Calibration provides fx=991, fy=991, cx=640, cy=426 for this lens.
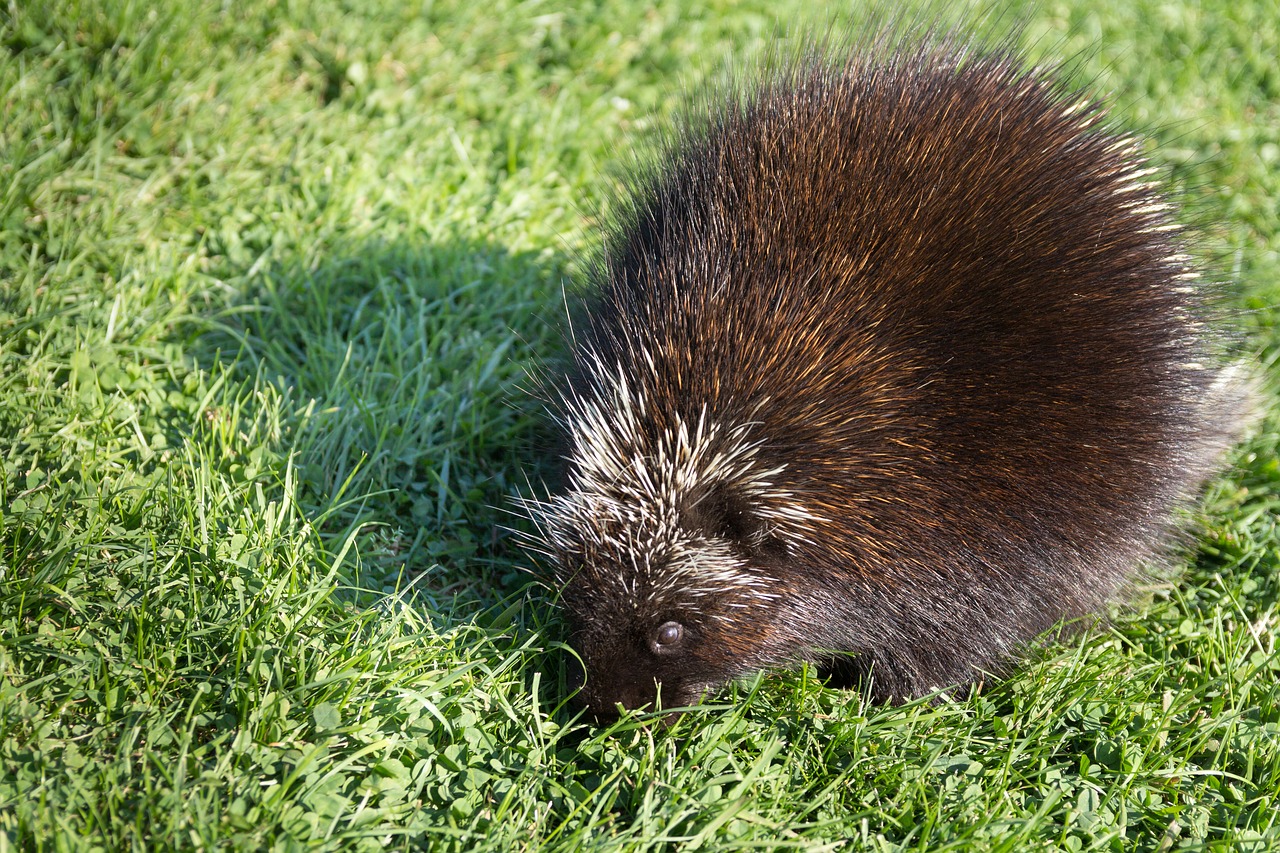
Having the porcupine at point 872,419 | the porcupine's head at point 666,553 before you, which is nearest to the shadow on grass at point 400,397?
the porcupine's head at point 666,553

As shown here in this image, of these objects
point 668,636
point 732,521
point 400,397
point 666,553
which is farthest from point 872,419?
point 400,397

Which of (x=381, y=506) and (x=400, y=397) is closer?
(x=381, y=506)

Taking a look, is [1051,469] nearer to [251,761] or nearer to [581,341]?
[581,341]

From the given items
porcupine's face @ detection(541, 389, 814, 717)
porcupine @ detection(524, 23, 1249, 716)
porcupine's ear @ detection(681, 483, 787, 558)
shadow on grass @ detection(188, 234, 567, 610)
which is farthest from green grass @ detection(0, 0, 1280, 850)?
porcupine's ear @ detection(681, 483, 787, 558)

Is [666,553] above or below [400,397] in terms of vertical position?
above

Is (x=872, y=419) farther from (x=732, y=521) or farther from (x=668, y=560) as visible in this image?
(x=668, y=560)

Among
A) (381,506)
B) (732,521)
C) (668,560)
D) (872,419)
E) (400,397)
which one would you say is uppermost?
(872,419)

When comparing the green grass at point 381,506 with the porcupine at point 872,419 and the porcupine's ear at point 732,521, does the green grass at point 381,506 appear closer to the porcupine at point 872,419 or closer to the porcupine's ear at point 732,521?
the porcupine at point 872,419
